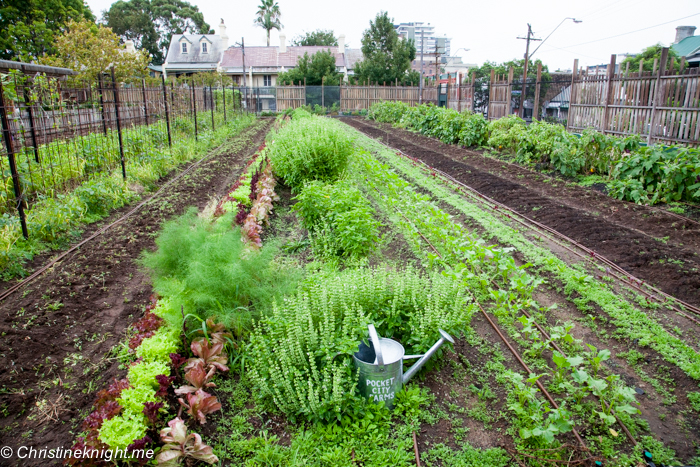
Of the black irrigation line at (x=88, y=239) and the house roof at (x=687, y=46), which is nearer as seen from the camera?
the black irrigation line at (x=88, y=239)

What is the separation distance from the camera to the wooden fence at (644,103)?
31.5 feet

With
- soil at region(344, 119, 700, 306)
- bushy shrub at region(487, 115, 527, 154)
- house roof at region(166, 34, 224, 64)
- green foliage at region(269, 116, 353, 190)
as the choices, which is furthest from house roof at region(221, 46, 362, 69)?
green foliage at region(269, 116, 353, 190)

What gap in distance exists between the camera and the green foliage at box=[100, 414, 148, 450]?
2471 millimetres

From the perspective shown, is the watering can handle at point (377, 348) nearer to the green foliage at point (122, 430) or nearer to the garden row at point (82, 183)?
the green foliage at point (122, 430)

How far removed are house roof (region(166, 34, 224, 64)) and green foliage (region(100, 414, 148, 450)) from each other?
53.6m

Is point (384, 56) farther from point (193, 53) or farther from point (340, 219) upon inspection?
point (340, 219)

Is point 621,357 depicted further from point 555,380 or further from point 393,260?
point 393,260

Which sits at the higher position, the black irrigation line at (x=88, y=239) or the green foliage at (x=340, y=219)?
the green foliage at (x=340, y=219)

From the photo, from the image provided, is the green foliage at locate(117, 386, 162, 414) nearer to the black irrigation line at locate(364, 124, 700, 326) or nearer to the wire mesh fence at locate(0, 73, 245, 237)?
the wire mesh fence at locate(0, 73, 245, 237)

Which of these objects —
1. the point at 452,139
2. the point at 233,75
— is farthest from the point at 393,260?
the point at 233,75

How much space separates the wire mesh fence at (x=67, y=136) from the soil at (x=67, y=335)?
1.21 m

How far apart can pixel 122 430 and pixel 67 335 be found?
1.90 meters

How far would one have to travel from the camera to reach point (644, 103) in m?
10.8

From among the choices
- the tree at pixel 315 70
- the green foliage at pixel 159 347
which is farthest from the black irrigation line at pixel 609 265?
the tree at pixel 315 70
